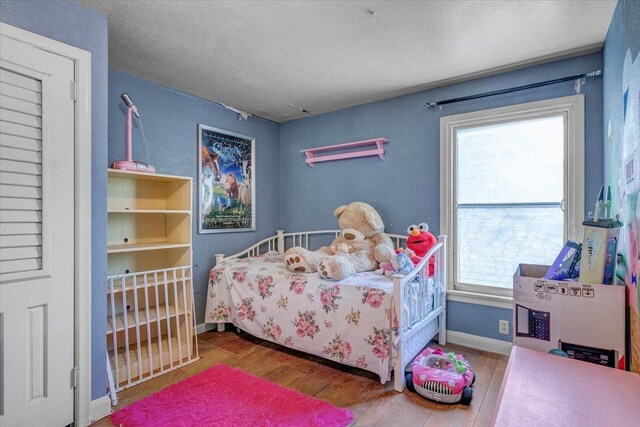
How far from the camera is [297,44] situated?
2119mm

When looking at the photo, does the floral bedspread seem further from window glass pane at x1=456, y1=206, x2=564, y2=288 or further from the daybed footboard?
window glass pane at x1=456, y1=206, x2=564, y2=288

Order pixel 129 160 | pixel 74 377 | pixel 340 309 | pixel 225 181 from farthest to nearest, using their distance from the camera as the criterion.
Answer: pixel 225 181 → pixel 129 160 → pixel 340 309 → pixel 74 377

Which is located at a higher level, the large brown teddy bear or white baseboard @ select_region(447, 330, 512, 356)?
the large brown teddy bear

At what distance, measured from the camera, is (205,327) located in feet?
10.2

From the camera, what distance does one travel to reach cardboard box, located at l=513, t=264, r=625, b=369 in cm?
125

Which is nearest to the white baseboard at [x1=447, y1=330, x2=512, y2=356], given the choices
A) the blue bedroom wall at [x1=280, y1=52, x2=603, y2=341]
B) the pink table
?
the blue bedroom wall at [x1=280, y1=52, x2=603, y2=341]

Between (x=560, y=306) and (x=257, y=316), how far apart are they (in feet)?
6.95

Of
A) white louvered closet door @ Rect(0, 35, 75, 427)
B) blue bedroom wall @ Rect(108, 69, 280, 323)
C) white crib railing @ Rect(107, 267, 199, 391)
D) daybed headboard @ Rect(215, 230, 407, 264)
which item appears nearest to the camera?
white louvered closet door @ Rect(0, 35, 75, 427)

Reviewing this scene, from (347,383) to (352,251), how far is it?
1059mm

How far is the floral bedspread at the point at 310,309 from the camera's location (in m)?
2.07

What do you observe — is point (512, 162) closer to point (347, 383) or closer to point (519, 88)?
point (519, 88)

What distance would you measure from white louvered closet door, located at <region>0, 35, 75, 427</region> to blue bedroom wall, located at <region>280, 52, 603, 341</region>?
7.71 ft

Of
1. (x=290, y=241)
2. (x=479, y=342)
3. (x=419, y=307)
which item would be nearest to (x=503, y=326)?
(x=479, y=342)

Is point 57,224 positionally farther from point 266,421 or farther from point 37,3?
point 266,421
